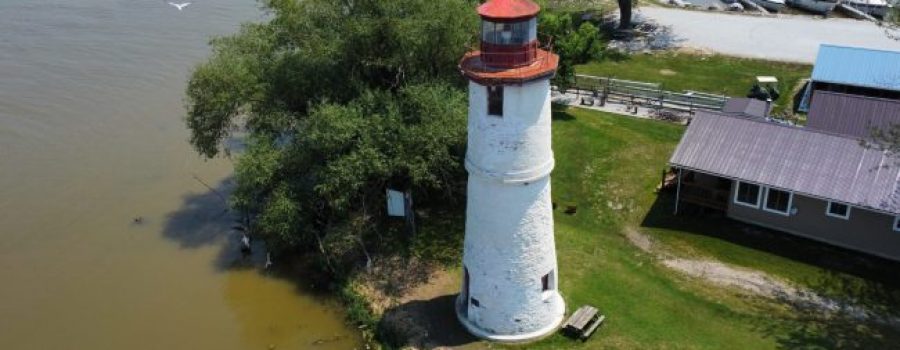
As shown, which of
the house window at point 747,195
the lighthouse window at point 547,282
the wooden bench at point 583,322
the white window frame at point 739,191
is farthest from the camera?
the house window at point 747,195

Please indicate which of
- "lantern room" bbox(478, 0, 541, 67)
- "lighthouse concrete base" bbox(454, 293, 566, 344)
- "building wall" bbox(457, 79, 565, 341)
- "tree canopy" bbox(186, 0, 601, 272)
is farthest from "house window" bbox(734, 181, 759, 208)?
"lantern room" bbox(478, 0, 541, 67)

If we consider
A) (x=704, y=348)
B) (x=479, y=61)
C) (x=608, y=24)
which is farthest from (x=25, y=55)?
(x=704, y=348)

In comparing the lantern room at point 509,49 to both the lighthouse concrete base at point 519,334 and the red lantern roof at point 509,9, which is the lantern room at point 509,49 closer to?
the red lantern roof at point 509,9

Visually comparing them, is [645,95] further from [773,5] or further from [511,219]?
[773,5]

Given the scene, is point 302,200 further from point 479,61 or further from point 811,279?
point 811,279

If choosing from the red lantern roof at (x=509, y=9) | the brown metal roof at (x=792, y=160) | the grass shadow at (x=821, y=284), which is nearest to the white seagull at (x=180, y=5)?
the grass shadow at (x=821, y=284)

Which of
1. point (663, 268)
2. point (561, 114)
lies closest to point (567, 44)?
point (561, 114)
